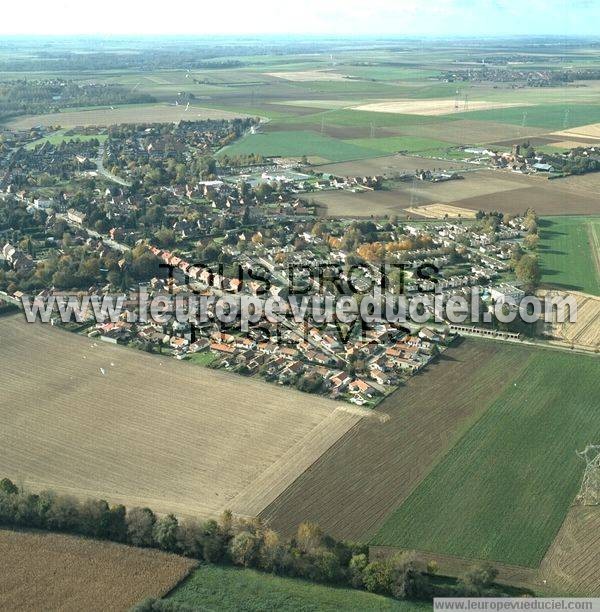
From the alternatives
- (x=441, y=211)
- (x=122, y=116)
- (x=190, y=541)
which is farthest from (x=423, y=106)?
(x=190, y=541)

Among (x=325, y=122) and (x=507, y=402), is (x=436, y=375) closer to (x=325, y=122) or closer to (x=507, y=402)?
(x=507, y=402)

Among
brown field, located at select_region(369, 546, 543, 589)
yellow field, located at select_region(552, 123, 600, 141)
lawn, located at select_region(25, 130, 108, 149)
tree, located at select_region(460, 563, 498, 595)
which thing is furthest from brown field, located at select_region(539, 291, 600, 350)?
lawn, located at select_region(25, 130, 108, 149)

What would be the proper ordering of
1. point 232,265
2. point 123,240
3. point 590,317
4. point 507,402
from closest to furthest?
point 507,402 → point 590,317 → point 232,265 → point 123,240

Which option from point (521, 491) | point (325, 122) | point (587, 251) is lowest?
point (521, 491)

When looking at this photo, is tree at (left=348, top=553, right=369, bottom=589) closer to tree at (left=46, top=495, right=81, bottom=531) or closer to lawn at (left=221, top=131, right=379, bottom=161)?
tree at (left=46, top=495, right=81, bottom=531)

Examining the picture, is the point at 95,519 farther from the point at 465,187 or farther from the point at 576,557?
the point at 465,187

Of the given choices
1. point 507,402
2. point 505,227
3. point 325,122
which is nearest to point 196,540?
point 507,402

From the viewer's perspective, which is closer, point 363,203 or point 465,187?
point 363,203
